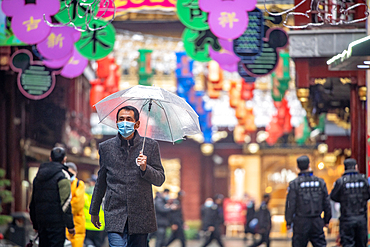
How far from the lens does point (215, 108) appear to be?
31797 millimetres

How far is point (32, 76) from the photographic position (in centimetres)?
1396

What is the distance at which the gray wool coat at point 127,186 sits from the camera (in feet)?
20.7

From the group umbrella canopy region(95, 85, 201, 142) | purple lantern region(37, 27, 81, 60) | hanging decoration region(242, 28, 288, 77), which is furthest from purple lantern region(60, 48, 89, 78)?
umbrella canopy region(95, 85, 201, 142)

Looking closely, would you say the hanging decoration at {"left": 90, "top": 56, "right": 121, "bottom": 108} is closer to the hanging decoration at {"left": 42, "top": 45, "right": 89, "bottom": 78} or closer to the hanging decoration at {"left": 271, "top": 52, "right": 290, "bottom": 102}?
the hanging decoration at {"left": 42, "top": 45, "right": 89, "bottom": 78}

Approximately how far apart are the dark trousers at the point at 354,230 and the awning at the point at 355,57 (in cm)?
241

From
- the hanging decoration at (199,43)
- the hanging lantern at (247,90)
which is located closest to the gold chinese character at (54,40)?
the hanging decoration at (199,43)

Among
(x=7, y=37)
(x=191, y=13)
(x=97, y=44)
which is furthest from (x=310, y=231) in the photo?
(x=7, y=37)

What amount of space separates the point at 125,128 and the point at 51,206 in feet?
9.15

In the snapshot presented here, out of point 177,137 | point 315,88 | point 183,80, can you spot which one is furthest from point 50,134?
point 177,137

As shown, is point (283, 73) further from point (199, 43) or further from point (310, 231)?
point (310, 231)

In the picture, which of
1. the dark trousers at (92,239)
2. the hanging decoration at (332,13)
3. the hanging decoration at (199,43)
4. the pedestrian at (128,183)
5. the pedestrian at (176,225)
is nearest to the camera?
the pedestrian at (128,183)

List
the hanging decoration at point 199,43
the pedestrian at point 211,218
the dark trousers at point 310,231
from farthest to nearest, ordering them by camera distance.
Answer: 1. the pedestrian at point 211,218
2. the hanging decoration at point 199,43
3. the dark trousers at point 310,231

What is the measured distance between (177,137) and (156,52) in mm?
16475

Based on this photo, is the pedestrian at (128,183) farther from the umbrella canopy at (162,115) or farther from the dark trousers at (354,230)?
the dark trousers at (354,230)
